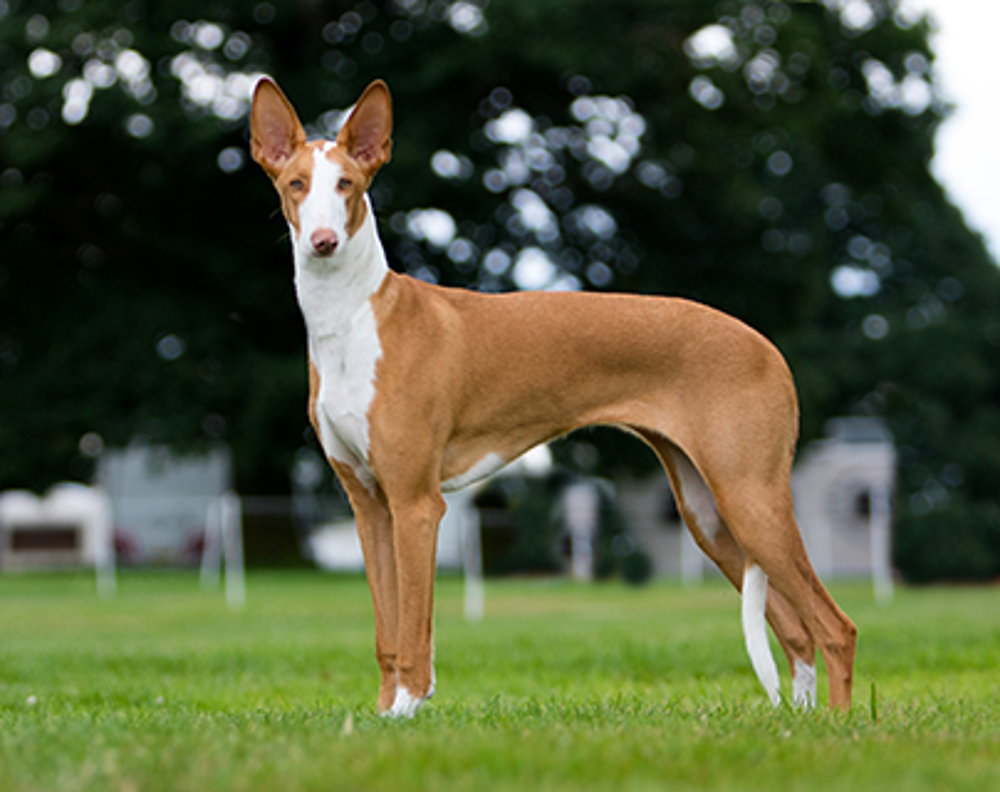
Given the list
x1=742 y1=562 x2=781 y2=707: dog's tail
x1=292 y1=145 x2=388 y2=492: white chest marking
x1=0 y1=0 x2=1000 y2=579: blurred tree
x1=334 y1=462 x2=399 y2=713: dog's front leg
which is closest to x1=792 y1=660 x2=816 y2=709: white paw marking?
x1=742 y1=562 x2=781 y2=707: dog's tail

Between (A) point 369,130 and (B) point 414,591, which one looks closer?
(B) point 414,591

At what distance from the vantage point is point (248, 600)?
18.2 metres

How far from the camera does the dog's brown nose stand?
4285mm

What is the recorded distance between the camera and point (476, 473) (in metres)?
4.72

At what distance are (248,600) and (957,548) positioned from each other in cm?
1734

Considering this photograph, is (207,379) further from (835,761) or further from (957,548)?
(835,761)

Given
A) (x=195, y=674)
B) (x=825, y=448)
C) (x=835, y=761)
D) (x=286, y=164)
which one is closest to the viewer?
(x=835, y=761)

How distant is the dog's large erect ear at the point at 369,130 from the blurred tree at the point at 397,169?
1421 centimetres

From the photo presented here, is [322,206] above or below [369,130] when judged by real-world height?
below

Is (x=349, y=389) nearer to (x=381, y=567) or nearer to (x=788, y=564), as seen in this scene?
(x=381, y=567)

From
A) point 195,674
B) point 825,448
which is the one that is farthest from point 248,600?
point 825,448

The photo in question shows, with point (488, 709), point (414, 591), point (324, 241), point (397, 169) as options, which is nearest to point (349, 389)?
point (324, 241)

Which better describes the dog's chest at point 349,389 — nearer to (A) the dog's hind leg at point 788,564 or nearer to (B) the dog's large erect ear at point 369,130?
(B) the dog's large erect ear at point 369,130

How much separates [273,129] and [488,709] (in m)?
2.32
